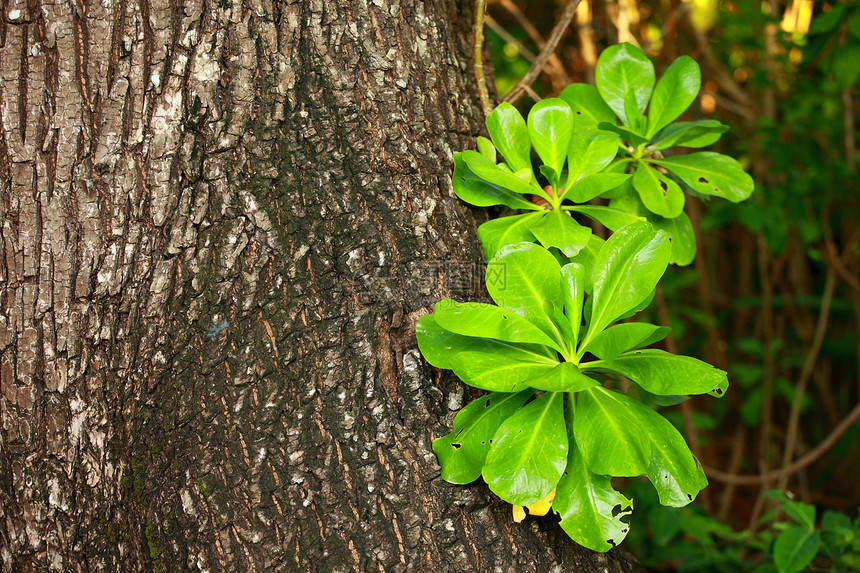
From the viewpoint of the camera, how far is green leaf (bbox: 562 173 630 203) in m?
0.92

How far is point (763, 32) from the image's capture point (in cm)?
262

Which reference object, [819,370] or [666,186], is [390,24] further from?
[819,370]

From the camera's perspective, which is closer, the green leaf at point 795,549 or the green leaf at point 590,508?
the green leaf at point 590,508

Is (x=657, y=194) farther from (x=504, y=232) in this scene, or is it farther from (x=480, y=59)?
(x=480, y=59)

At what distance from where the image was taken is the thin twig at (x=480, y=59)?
43.2 inches

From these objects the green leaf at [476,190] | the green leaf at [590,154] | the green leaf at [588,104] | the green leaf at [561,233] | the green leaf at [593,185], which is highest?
the green leaf at [588,104]

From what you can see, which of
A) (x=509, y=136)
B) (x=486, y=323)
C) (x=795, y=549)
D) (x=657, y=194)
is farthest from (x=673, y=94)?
(x=795, y=549)

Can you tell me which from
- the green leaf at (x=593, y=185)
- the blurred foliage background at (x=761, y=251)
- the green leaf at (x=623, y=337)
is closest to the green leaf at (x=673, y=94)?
the green leaf at (x=593, y=185)

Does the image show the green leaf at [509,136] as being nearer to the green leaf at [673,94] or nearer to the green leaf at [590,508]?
the green leaf at [673,94]

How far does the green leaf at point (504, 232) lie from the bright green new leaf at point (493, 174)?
47 millimetres

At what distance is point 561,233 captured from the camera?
0.90 m

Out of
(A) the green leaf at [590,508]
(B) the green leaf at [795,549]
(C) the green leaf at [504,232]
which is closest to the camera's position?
(A) the green leaf at [590,508]

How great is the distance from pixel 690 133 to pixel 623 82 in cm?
15

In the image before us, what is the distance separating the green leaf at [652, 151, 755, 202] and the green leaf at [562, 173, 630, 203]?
0.17 metres
